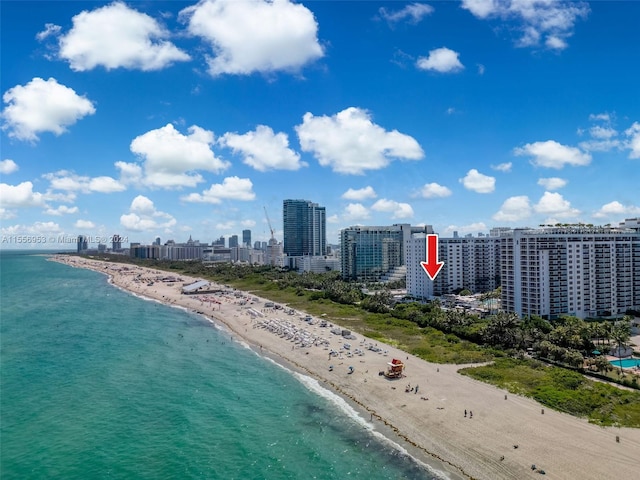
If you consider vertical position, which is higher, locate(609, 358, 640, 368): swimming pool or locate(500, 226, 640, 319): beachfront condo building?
locate(500, 226, 640, 319): beachfront condo building

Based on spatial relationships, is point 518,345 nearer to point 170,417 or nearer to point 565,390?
point 565,390

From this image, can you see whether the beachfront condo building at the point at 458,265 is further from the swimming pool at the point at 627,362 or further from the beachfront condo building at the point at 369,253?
the swimming pool at the point at 627,362

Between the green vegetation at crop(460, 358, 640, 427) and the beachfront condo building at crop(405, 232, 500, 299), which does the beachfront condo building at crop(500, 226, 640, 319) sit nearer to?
the green vegetation at crop(460, 358, 640, 427)

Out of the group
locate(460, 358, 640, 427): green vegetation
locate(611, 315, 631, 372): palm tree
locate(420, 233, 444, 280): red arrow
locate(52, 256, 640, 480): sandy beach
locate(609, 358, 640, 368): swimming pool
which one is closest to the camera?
locate(52, 256, 640, 480): sandy beach

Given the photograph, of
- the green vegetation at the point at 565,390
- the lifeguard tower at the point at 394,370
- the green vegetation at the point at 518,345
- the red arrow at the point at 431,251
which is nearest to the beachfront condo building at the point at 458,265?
the green vegetation at the point at 518,345

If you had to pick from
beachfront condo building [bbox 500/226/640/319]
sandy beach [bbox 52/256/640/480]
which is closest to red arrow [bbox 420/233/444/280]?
sandy beach [bbox 52/256/640/480]

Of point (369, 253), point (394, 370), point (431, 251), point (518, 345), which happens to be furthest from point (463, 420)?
point (369, 253)
